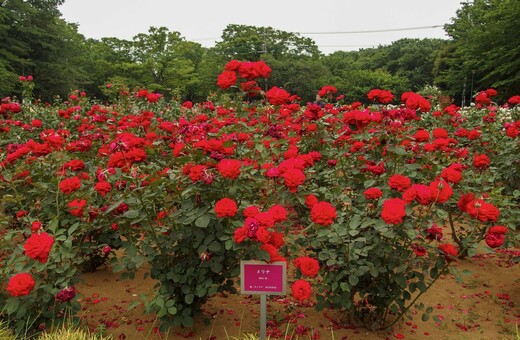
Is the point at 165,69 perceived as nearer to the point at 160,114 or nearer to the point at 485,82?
the point at 485,82

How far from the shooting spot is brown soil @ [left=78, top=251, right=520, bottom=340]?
8.59 ft

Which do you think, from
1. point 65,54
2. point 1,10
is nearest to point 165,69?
point 65,54

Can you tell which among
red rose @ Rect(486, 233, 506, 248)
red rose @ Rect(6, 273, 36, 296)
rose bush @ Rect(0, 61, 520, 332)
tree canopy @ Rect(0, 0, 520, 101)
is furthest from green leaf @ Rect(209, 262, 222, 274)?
tree canopy @ Rect(0, 0, 520, 101)

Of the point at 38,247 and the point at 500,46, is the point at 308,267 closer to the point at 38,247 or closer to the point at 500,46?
the point at 38,247

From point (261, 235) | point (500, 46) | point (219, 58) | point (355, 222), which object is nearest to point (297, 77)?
point (219, 58)

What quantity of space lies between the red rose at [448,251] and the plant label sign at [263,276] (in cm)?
85

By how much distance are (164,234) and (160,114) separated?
575 cm

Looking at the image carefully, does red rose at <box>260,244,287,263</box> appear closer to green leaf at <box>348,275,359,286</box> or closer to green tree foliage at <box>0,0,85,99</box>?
green leaf at <box>348,275,359,286</box>

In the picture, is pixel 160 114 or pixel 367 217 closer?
pixel 367 217

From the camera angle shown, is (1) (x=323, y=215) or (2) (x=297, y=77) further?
(2) (x=297, y=77)

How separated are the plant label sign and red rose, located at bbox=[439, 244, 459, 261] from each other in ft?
2.80

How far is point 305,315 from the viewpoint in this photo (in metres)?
2.86

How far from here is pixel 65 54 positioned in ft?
96.2

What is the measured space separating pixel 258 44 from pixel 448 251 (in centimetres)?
4523
